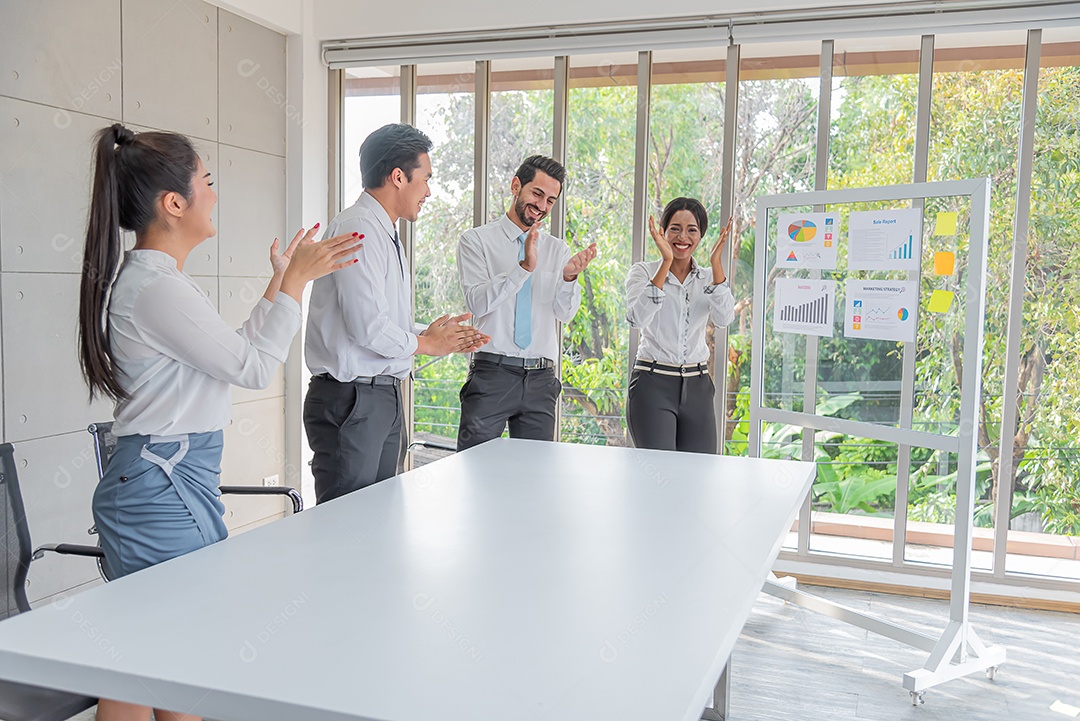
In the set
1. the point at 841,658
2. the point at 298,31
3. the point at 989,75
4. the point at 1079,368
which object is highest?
the point at 298,31

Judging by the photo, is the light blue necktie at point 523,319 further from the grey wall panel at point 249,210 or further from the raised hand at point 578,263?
the grey wall panel at point 249,210

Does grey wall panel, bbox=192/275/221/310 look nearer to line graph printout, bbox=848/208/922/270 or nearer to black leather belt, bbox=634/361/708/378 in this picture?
black leather belt, bbox=634/361/708/378

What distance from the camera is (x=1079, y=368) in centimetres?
382

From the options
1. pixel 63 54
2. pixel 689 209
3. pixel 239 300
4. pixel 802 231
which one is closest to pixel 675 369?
pixel 689 209

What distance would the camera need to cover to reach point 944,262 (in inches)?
119

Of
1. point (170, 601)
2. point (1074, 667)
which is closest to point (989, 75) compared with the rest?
point (1074, 667)

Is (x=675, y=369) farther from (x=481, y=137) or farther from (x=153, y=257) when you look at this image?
(x=153, y=257)

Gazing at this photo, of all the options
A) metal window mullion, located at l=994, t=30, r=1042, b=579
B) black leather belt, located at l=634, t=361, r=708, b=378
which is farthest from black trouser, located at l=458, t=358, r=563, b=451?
metal window mullion, located at l=994, t=30, r=1042, b=579

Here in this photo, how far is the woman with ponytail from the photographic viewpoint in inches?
66.9

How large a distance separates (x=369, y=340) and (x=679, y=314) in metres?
1.70

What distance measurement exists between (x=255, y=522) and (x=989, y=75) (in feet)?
13.6

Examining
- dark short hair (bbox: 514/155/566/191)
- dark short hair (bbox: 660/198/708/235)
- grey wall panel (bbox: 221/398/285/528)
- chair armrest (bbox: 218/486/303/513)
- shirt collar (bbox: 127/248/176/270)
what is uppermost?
dark short hair (bbox: 514/155/566/191)

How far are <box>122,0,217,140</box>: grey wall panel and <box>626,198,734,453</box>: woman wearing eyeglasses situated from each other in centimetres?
221

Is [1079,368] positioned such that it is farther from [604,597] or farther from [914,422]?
[604,597]
